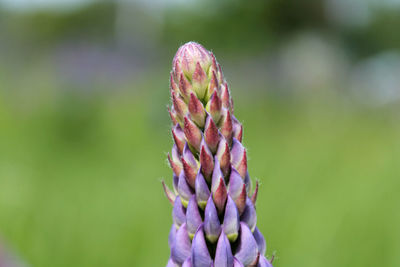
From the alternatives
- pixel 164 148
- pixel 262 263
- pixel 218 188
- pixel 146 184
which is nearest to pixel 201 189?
pixel 218 188

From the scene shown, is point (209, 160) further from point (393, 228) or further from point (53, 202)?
point (53, 202)

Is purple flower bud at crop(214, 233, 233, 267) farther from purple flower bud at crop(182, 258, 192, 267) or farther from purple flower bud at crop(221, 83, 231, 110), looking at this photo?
purple flower bud at crop(221, 83, 231, 110)

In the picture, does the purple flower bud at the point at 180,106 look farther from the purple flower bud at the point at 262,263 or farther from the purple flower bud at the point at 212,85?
the purple flower bud at the point at 262,263

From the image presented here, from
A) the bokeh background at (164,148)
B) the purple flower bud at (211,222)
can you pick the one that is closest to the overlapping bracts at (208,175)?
the purple flower bud at (211,222)

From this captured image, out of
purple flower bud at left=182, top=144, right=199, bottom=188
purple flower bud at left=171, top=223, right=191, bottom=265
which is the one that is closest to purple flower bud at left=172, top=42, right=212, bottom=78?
purple flower bud at left=182, top=144, right=199, bottom=188

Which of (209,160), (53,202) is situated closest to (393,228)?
(53,202)

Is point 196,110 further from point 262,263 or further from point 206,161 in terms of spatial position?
point 262,263

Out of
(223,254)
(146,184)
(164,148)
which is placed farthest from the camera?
(164,148)
